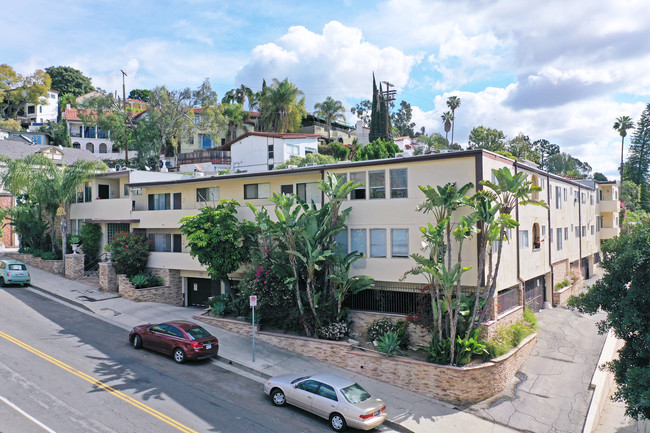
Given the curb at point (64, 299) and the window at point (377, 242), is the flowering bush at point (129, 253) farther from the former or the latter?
the window at point (377, 242)

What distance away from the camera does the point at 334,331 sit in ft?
62.8

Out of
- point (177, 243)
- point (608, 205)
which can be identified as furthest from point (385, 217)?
point (608, 205)

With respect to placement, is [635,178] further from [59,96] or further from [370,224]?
[59,96]

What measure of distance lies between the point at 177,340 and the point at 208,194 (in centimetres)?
1152

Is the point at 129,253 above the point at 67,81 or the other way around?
the other way around

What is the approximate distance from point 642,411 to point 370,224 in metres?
11.5

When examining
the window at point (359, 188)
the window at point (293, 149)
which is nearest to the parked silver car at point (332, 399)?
the window at point (359, 188)

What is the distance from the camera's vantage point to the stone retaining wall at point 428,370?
16203 mm

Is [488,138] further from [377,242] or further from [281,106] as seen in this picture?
[377,242]

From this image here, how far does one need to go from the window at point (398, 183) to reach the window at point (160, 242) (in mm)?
15295

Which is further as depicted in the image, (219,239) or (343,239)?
(219,239)

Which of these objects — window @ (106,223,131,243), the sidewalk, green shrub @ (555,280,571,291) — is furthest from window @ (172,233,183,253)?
green shrub @ (555,280,571,291)

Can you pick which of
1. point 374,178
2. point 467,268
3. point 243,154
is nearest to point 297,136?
point 243,154

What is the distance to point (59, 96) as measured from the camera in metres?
94.7
